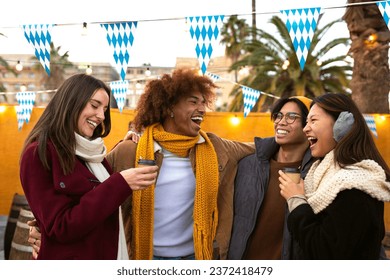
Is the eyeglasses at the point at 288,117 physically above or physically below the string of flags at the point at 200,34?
below

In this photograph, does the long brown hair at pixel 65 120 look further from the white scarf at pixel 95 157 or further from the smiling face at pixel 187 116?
the smiling face at pixel 187 116

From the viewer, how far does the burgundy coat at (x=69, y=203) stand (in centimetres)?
180

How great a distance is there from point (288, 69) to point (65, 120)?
490 inches

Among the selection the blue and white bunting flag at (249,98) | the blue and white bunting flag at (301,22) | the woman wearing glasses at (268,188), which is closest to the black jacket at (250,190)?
the woman wearing glasses at (268,188)

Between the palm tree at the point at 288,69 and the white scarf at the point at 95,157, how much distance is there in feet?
38.9

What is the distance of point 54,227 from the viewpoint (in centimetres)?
179

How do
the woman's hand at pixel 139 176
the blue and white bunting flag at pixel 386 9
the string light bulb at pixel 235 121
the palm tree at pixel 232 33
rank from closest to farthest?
the woman's hand at pixel 139 176 → the blue and white bunting flag at pixel 386 9 → the string light bulb at pixel 235 121 → the palm tree at pixel 232 33

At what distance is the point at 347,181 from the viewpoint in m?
1.84

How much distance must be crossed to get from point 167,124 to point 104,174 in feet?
2.76

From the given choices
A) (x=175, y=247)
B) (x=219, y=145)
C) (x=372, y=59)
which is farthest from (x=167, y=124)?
(x=372, y=59)

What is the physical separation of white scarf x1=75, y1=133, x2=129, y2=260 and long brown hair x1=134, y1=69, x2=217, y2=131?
2.52ft

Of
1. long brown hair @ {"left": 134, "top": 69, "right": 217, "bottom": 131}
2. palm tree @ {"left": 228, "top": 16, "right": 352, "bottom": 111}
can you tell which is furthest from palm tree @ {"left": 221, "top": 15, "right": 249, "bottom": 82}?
long brown hair @ {"left": 134, "top": 69, "right": 217, "bottom": 131}

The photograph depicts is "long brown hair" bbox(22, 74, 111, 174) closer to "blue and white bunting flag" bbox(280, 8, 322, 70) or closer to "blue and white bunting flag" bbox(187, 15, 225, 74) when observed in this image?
"blue and white bunting flag" bbox(187, 15, 225, 74)

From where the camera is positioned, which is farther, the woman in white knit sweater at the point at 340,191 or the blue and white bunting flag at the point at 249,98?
the blue and white bunting flag at the point at 249,98
